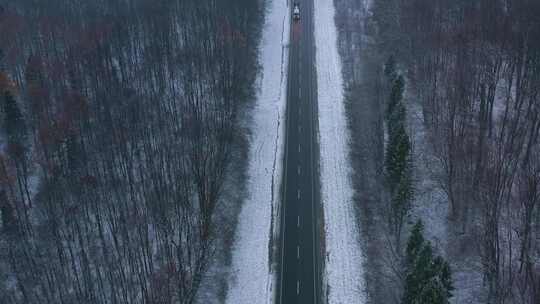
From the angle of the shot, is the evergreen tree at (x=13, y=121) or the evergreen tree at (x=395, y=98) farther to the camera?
the evergreen tree at (x=395, y=98)

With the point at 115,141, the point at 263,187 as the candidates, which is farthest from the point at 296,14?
the point at 115,141

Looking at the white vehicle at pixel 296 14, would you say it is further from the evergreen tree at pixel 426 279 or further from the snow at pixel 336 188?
the evergreen tree at pixel 426 279

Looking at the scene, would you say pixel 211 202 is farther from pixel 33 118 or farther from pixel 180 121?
pixel 33 118

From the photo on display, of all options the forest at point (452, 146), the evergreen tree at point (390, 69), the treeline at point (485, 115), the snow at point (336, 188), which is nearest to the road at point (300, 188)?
the snow at point (336, 188)

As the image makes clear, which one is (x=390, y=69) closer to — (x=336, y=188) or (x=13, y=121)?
(x=336, y=188)

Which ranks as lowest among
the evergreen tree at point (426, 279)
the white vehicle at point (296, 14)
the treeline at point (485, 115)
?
the evergreen tree at point (426, 279)

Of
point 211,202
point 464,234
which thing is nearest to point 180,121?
point 211,202

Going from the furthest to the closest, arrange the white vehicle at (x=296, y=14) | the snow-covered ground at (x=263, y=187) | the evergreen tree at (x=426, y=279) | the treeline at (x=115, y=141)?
the white vehicle at (x=296, y=14) → the snow-covered ground at (x=263, y=187) → the treeline at (x=115, y=141) → the evergreen tree at (x=426, y=279)
